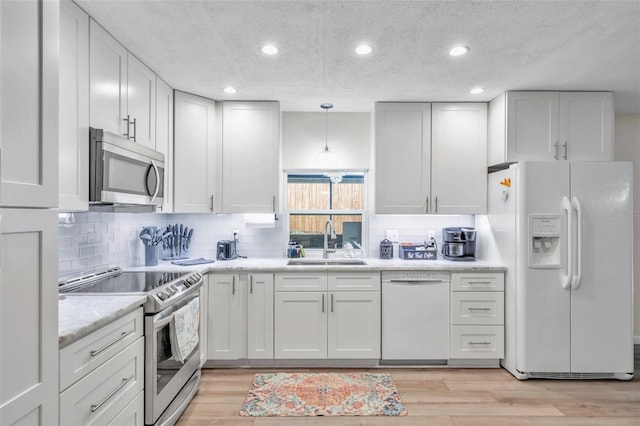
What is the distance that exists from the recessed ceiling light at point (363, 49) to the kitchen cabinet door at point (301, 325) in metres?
1.94

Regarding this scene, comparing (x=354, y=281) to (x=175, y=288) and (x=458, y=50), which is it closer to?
(x=175, y=288)

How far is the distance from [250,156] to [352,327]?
1.80 m

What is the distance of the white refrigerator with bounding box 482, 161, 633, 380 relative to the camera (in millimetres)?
3037

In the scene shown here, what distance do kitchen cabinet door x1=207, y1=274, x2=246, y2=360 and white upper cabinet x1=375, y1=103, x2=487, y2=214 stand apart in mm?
1508

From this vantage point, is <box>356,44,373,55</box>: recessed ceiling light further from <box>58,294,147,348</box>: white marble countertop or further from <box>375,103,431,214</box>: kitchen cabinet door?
<box>58,294,147,348</box>: white marble countertop

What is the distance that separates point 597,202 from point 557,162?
1.45ft

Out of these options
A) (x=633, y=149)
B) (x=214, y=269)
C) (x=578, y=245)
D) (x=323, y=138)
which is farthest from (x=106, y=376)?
(x=633, y=149)

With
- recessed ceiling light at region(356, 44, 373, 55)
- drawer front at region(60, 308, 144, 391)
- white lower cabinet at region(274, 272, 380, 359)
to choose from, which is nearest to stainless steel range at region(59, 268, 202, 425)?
drawer front at region(60, 308, 144, 391)

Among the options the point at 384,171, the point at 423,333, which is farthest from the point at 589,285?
the point at 384,171

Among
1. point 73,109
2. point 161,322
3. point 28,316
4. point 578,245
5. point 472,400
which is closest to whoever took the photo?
point 28,316

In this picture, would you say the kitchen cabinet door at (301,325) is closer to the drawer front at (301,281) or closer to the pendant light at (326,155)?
the drawer front at (301,281)

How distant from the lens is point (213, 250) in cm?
389

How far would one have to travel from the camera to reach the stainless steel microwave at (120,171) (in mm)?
2047

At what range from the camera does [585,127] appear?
130 inches
